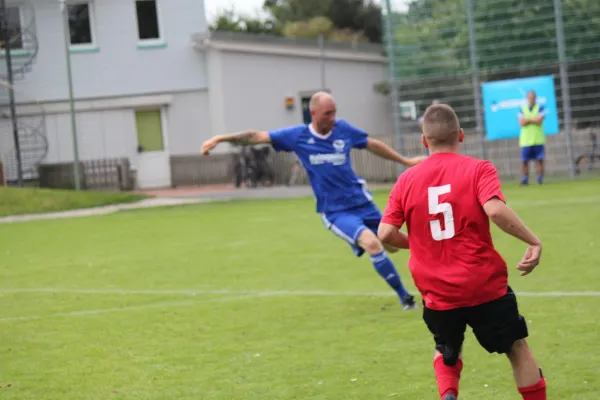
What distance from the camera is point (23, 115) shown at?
129ft

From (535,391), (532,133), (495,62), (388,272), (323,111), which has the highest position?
(495,62)

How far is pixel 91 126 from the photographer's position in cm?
3984

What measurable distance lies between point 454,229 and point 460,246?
92 millimetres

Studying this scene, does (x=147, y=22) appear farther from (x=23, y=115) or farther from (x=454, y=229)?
(x=454, y=229)

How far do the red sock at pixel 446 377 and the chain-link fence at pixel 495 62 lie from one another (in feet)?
74.3

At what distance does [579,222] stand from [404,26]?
606 inches

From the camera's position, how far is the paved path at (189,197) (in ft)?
88.3

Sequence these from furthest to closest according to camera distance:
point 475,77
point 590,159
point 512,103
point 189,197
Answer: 1. point 189,197
2. point 475,77
3. point 590,159
4. point 512,103

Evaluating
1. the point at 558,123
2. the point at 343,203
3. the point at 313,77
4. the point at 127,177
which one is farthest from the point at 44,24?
the point at 343,203

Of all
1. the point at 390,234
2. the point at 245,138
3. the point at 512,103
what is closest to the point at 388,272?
the point at 245,138

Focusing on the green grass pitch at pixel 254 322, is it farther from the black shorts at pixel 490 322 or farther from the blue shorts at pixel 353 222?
the black shorts at pixel 490 322

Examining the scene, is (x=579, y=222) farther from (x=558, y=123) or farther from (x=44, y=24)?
(x=44, y=24)

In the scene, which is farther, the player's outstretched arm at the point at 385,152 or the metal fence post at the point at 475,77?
the metal fence post at the point at 475,77

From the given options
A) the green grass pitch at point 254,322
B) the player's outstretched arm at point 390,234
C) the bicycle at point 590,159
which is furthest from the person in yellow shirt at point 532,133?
the player's outstretched arm at point 390,234
